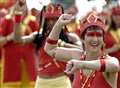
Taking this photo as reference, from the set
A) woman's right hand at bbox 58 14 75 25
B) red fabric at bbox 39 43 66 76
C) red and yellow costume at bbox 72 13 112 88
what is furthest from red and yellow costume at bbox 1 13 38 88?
red and yellow costume at bbox 72 13 112 88

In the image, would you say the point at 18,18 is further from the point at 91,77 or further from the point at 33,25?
the point at 91,77

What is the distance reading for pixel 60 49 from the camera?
692 centimetres

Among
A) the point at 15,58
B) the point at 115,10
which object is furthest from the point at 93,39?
the point at 115,10

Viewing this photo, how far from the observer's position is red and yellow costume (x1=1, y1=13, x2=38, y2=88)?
1045 cm

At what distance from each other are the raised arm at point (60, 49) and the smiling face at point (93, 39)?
349mm

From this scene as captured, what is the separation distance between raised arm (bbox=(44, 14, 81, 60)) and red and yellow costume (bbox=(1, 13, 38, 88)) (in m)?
3.37

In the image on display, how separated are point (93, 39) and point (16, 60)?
4628 millimetres

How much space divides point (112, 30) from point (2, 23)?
1713 millimetres

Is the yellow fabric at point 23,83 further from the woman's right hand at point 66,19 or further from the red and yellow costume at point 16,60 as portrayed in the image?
the woman's right hand at point 66,19

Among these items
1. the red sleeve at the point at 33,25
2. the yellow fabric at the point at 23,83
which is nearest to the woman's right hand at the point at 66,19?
the red sleeve at the point at 33,25

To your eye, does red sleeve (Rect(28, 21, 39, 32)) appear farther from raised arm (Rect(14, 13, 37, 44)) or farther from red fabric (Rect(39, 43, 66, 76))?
red fabric (Rect(39, 43, 66, 76))

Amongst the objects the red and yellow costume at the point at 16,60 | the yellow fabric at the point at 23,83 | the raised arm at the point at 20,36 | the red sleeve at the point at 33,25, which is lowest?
the yellow fabric at the point at 23,83

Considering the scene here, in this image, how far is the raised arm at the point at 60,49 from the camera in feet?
21.5

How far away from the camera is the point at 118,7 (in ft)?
36.1
